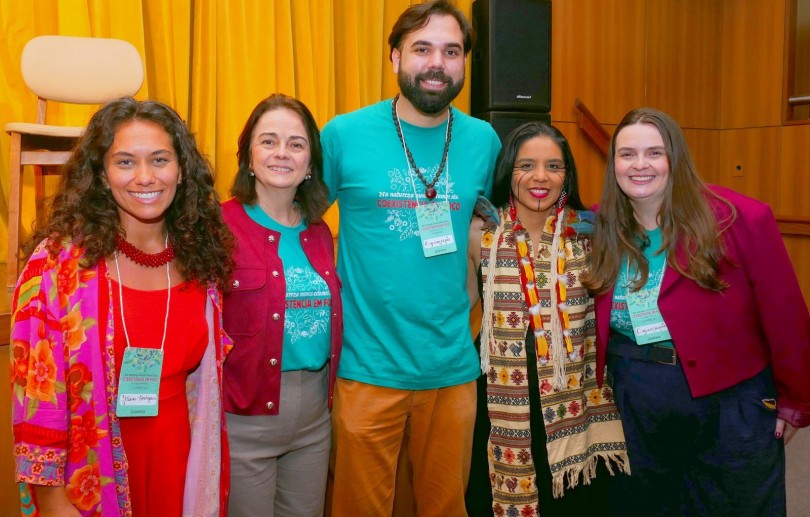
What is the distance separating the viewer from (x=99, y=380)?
129 centimetres

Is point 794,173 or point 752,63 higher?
point 752,63

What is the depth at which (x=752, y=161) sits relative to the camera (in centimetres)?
605

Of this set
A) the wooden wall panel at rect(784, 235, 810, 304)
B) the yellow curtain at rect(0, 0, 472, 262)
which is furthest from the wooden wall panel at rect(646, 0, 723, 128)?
the yellow curtain at rect(0, 0, 472, 262)

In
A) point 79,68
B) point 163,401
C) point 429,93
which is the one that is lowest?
point 163,401

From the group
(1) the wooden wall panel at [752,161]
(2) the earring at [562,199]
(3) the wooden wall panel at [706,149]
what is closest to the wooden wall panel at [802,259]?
(1) the wooden wall panel at [752,161]

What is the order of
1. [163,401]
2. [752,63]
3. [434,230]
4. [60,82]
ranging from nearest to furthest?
[163,401] → [434,230] → [60,82] → [752,63]

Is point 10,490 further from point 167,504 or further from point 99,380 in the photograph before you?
point 99,380

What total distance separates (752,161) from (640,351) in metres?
5.20

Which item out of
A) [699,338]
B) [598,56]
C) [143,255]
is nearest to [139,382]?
[143,255]

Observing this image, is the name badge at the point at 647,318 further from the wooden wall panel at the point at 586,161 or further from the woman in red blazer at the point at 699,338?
the wooden wall panel at the point at 586,161

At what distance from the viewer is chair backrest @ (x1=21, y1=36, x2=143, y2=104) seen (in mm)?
2859

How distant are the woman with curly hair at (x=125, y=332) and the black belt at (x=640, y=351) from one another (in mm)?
1115

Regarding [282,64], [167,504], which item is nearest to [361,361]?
[167,504]

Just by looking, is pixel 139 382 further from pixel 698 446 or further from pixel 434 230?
pixel 698 446
